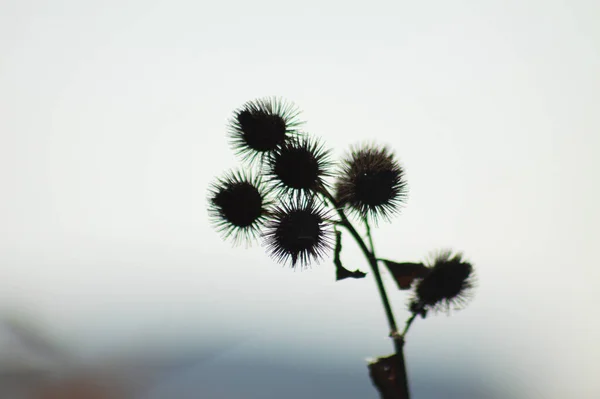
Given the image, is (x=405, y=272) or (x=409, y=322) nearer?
(x=409, y=322)

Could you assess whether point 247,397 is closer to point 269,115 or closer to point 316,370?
point 316,370

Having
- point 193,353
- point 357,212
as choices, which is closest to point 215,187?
point 357,212

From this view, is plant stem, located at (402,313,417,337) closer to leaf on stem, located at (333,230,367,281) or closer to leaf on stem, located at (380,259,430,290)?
leaf on stem, located at (380,259,430,290)

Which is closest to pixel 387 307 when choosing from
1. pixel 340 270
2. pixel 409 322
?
pixel 409 322

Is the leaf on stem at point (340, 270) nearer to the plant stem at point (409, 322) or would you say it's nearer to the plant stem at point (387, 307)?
the plant stem at point (387, 307)

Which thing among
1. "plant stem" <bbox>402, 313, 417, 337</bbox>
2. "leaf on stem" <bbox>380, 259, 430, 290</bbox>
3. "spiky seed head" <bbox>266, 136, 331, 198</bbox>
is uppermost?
"spiky seed head" <bbox>266, 136, 331, 198</bbox>

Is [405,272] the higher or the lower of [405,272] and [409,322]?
the higher

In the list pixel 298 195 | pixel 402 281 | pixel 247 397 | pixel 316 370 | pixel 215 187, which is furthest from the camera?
pixel 316 370

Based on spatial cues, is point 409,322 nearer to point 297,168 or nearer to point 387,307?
point 387,307
